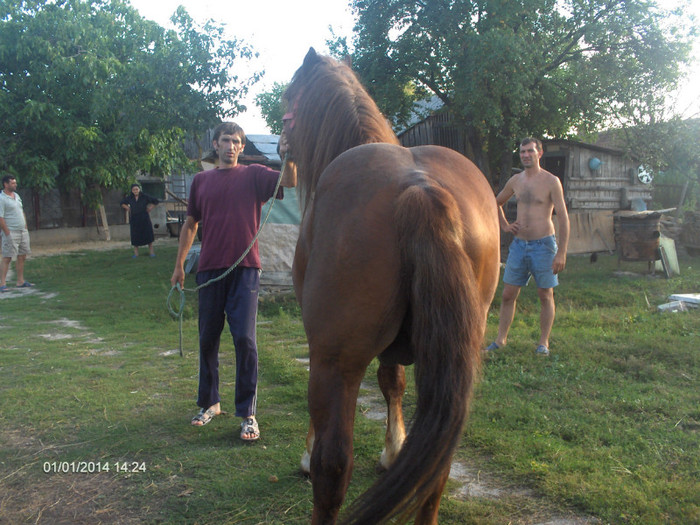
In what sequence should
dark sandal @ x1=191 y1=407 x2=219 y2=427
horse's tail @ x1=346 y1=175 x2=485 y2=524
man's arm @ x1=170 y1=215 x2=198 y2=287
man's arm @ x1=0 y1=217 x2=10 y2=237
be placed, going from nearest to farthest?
horse's tail @ x1=346 y1=175 x2=485 y2=524
dark sandal @ x1=191 y1=407 x2=219 y2=427
man's arm @ x1=170 y1=215 x2=198 y2=287
man's arm @ x1=0 y1=217 x2=10 y2=237

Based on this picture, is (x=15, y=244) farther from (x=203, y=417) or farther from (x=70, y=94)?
(x=70, y=94)

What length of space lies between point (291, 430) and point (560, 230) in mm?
3239

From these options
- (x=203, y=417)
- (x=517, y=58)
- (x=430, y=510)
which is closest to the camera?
(x=430, y=510)

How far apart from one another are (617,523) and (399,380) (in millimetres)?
1235

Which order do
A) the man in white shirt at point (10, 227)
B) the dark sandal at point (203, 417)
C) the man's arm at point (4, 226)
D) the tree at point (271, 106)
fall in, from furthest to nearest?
the tree at point (271, 106), the man in white shirt at point (10, 227), the man's arm at point (4, 226), the dark sandal at point (203, 417)

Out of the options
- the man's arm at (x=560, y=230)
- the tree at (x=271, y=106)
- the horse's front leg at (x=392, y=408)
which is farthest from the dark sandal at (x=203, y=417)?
the tree at (x=271, y=106)

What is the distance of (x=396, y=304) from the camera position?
6.26 ft

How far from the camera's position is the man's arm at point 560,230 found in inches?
201

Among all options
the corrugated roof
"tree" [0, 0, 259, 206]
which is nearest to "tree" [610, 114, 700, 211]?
the corrugated roof

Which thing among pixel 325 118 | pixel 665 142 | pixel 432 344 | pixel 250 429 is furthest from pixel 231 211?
pixel 665 142

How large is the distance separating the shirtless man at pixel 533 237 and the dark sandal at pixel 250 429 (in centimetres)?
264

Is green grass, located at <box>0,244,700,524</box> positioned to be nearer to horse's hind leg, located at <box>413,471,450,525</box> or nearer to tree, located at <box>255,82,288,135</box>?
horse's hind leg, located at <box>413,471,450,525</box>

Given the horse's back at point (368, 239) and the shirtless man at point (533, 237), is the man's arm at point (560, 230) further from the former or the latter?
the horse's back at point (368, 239)

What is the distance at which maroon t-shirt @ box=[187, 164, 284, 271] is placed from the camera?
3617mm
